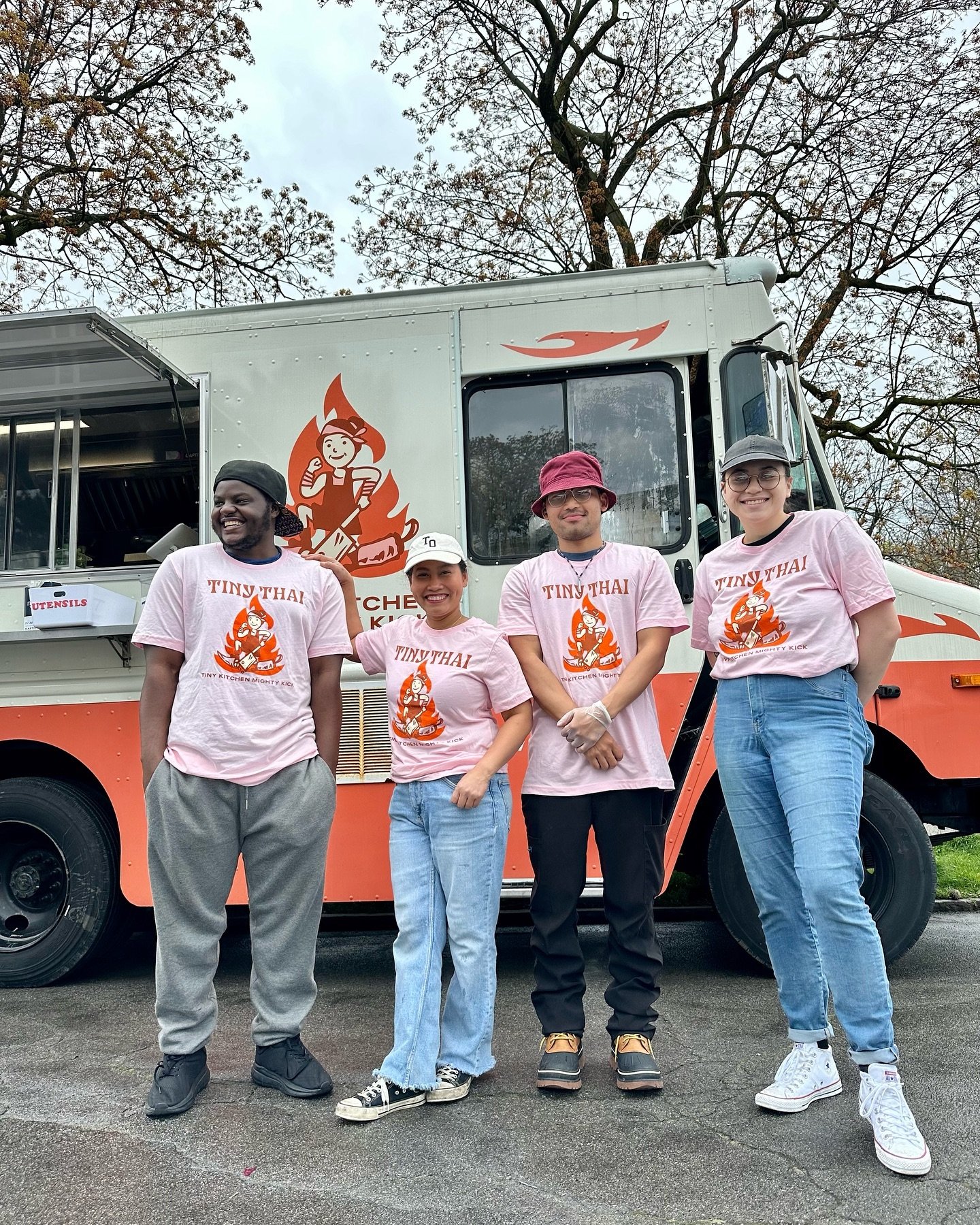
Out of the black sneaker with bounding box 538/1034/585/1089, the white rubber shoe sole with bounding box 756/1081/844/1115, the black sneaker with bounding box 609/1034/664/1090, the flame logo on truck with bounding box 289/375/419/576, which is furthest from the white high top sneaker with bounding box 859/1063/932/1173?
the flame logo on truck with bounding box 289/375/419/576

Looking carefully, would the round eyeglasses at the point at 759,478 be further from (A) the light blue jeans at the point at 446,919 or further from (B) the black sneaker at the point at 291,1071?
(B) the black sneaker at the point at 291,1071

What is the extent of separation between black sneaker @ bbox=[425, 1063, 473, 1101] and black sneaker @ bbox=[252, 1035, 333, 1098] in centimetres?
39

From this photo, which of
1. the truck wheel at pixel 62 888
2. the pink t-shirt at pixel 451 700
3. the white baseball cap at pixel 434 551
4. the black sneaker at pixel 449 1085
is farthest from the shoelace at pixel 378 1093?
the truck wheel at pixel 62 888

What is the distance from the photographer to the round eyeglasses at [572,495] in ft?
12.1

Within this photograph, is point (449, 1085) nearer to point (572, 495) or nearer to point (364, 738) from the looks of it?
point (364, 738)

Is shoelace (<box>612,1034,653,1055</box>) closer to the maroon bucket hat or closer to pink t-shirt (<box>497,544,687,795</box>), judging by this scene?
pink t-shirt (<box>497,544,687,795</box>)

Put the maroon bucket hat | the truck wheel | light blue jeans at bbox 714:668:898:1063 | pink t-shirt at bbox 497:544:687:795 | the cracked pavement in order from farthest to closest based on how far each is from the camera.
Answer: the truck wheel, the maroon bucket hat, pink t-shirt at bbox 497:544:687:795, light blue jeans at bbox 714:668:898:1063, the cracked pavement

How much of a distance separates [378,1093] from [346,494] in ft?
8.69

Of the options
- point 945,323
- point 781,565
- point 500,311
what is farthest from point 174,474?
point 945,323

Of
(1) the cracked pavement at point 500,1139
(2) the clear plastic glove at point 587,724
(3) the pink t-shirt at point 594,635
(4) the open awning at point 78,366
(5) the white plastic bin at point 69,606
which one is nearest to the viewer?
(1) the cracked pavement at point 500,1139

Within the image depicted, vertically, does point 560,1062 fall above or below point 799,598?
below

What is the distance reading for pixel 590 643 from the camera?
144 inches

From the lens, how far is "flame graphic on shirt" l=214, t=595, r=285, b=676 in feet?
11.5

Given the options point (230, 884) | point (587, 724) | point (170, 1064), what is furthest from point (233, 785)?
point (587, 724)
